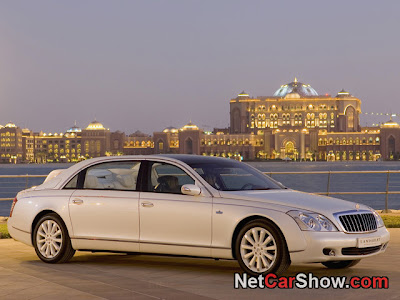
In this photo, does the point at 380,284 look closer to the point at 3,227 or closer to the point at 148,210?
the point at 148,210

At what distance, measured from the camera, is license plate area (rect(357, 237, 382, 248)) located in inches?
340

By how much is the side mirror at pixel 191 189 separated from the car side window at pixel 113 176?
866 millimetres

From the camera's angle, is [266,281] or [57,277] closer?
[266,281]

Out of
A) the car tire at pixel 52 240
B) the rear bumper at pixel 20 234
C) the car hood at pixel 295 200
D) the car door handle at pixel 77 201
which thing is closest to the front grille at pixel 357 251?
the car hood at pixel 295 200

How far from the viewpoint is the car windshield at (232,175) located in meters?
9.47

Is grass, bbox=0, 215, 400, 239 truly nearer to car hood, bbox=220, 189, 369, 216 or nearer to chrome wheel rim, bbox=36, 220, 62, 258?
chrome wheel rim, bbox=36, 220, 62, 258

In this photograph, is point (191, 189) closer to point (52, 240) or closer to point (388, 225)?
point (52, 240)

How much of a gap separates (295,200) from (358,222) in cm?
71

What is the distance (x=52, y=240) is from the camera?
10.2m

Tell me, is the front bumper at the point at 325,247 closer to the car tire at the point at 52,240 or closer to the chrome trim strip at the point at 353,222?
the chrome trim strip at the point at 353,222

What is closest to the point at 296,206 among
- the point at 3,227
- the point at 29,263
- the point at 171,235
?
the point at 171,235

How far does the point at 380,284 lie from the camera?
8156 mm

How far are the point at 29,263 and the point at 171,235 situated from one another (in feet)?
6.42

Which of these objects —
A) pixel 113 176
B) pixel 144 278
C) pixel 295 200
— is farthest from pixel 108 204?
pixel 295 200
